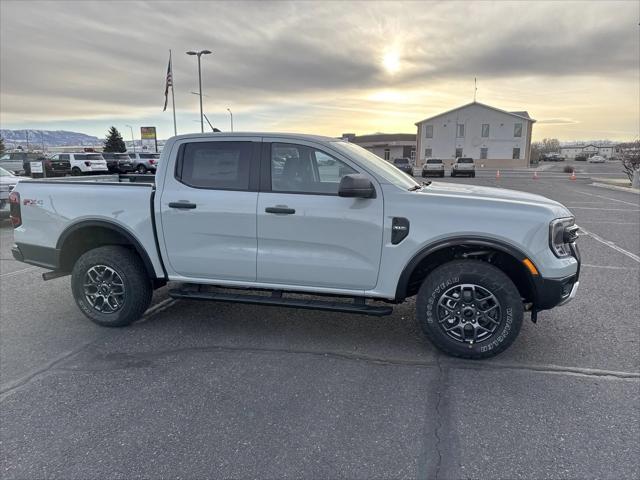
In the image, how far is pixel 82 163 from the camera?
106 feet

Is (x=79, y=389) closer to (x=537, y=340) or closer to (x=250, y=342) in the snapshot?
(x=250, y=342)

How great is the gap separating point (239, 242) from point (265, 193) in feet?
1.67

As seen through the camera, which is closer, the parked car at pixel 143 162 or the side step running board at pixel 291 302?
the side step running board at pixel 291 302

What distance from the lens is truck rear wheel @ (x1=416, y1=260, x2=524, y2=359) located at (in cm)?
348

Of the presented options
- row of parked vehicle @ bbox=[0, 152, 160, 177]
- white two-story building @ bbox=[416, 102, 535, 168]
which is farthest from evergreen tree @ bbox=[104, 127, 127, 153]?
white two-story building @ bbox=[416, 102, 535, 168]

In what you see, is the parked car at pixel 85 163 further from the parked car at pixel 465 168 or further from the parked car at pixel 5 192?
the parked car at pixel 465 168

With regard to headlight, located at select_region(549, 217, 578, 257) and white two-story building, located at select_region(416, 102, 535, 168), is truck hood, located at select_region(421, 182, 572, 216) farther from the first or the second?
white two-story building, located at select_region(416, 102, 535, 168)

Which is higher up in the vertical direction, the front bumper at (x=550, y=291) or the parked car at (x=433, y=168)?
A: the parked car at (x=433, y=168)

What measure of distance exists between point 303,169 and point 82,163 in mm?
33936

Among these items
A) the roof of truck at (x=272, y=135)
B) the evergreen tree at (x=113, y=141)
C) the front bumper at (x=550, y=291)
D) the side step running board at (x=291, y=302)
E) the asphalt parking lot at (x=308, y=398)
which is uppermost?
the evergreen tree at (x=113, y=141)

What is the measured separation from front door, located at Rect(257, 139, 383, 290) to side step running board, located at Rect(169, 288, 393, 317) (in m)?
0.16

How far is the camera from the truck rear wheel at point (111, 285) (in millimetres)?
4254

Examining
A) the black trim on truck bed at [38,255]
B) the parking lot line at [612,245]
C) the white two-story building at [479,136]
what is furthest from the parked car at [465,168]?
the black trim on truck bed at [38,255]

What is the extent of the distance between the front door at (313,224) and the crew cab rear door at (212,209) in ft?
0.46
